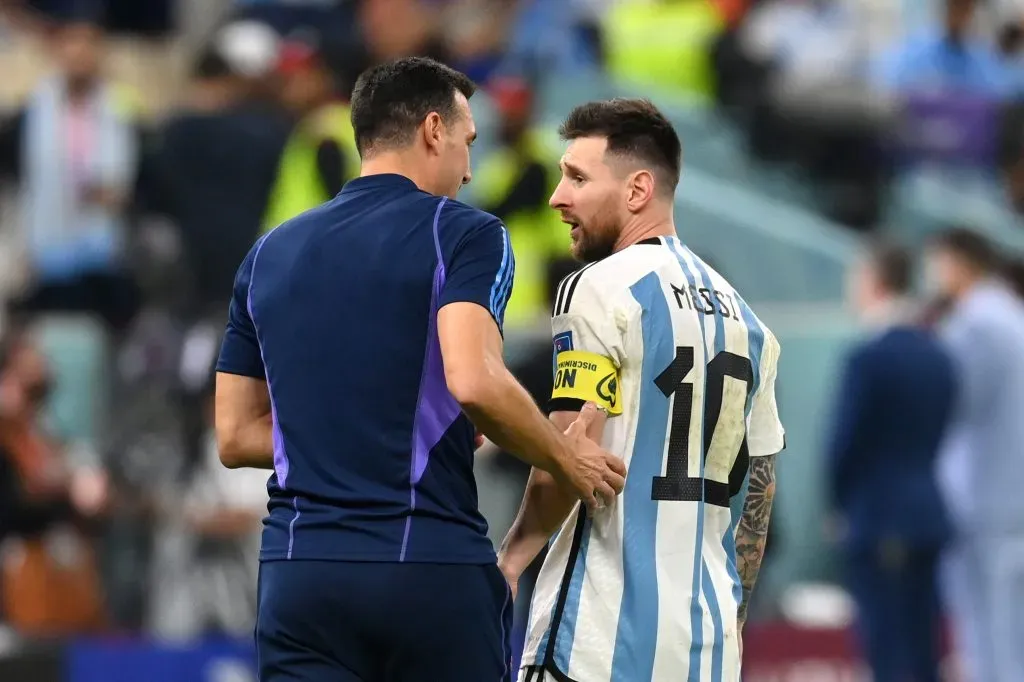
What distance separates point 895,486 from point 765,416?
464cm

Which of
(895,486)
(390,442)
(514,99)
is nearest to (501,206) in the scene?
(514,99)

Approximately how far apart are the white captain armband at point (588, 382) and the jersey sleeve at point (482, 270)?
0.22 meters

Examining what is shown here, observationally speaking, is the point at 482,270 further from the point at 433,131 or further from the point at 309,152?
the point at 309,152

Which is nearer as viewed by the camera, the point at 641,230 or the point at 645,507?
the point at 645,507

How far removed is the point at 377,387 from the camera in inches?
153

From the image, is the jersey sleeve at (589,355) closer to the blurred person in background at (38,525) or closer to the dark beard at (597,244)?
the dark beard at (597,244)

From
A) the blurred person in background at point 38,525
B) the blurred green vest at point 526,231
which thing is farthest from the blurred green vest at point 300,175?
the blurred person in background at point 38,525

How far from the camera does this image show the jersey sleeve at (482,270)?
12.7 feet

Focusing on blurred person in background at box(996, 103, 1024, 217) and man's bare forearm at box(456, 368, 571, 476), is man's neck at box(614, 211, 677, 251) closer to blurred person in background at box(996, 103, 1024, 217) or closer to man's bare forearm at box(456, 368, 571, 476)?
man's bare forearm at box(456, 368, 571, 476)

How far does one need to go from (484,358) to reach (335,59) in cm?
778

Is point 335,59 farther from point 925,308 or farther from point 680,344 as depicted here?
point 680,344

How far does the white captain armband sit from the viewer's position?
13.3 feet

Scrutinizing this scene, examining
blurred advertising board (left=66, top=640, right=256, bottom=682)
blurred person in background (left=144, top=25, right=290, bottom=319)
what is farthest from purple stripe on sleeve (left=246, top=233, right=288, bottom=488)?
blurred person in background (left=144, top=25, right=290, bottom=319)

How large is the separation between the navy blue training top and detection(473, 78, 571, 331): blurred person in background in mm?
5022
